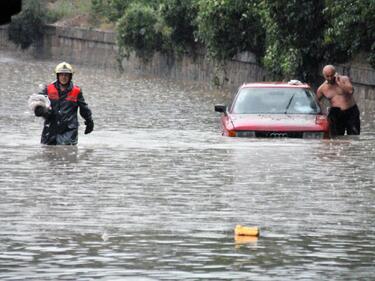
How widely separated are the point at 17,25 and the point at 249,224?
7281 cm

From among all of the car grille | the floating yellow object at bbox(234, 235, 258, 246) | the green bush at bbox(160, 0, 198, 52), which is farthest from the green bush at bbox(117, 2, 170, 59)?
the floating yellow object at bbox(234, 235, 258, 246)

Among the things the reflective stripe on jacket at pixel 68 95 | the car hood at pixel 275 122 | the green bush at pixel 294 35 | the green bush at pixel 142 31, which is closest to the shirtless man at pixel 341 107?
the car hood at pixel 275 122

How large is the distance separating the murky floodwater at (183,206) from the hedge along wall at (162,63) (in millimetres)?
10473

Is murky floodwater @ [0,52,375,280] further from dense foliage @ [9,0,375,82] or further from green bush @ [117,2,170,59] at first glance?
green bush @ [117,2,170,59]

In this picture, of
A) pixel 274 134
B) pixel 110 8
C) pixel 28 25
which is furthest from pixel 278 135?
pixel 28 25

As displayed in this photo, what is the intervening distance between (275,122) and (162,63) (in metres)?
36.4

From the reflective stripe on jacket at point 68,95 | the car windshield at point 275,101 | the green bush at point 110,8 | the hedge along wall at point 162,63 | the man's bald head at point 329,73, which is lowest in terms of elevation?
the hedge along wall at point 162,63

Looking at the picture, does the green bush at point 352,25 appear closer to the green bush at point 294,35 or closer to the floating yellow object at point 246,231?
the green bush at point 294,35

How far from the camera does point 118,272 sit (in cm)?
1160

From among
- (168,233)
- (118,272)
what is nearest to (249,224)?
(168,233)

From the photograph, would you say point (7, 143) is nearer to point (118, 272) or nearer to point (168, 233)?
point (168, 233)

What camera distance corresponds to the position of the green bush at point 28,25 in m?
85.7

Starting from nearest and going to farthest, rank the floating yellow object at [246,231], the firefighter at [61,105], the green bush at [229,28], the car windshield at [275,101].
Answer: the floating yellow object at [246,231]
the firefighter at [61,105]
the car windshield at [275,101]
the green bush at [229,28]

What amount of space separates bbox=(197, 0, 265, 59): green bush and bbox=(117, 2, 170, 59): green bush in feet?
37.3
